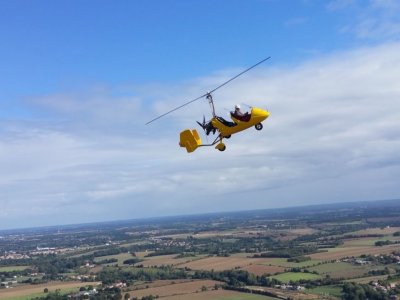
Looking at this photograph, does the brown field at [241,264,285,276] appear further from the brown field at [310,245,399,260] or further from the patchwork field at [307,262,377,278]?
the brown field at [310,245,399,260]

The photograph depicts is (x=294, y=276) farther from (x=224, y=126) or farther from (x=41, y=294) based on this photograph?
(x=224, y=126)

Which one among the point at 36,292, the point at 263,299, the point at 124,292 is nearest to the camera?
the point at 263,299

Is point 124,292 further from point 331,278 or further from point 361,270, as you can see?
point 361,270

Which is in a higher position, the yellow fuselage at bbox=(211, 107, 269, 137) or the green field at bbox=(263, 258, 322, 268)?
the yellow fuselage at bbox=(211, 107, 269, 137)

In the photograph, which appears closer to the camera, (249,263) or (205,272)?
(205,272)

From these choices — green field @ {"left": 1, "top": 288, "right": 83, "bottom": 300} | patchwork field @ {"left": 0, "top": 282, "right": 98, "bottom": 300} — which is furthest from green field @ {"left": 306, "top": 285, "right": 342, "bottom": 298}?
patchwork field @ {"left": 0, "top": 282, "right": 98, "bottom": 300}

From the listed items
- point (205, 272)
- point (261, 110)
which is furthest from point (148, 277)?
point (261, 110)

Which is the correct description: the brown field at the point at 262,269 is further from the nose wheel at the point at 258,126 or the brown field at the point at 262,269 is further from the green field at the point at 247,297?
the nose wheel at the point at 258,126
